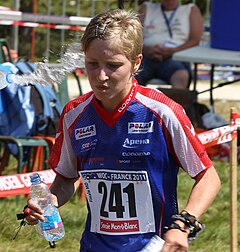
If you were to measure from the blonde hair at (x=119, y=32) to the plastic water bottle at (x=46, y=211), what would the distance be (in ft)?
1.94

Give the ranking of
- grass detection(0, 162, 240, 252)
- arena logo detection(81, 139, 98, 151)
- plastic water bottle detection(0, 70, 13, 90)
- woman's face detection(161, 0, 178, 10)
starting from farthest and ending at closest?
woman's face detection(161, 0, 178, 10) → grass detection(0, 162, 240, 252) → plastic water bottle detection(0, 70, 13, 90) → arena logo detection(81, 139, 98, 151)

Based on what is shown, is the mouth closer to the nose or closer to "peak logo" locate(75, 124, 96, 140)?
the nose

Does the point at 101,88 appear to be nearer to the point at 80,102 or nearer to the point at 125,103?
the point at 125,103

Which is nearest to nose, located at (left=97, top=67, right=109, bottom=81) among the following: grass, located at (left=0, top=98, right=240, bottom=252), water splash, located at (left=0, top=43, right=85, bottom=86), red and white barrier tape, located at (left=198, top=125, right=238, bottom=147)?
water splash, located at (left=0, top=43, right=85, bottom=86)

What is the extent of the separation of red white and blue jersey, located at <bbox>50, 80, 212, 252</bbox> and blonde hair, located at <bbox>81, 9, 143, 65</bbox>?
0.22 metres

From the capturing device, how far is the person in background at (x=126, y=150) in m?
3.41

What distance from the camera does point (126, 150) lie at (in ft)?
11.7

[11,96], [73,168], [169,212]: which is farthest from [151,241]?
[11,96]

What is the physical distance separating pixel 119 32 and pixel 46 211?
2.51 feet

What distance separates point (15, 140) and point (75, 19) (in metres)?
2.70

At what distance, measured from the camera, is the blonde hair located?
11.1 ft

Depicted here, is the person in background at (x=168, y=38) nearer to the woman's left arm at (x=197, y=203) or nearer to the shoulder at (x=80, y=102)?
the shoulder at (x=80, y=102)

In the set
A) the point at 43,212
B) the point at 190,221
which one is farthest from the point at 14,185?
the point at 190,221

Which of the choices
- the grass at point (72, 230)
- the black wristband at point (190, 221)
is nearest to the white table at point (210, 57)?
the grass at point (72, 230)
